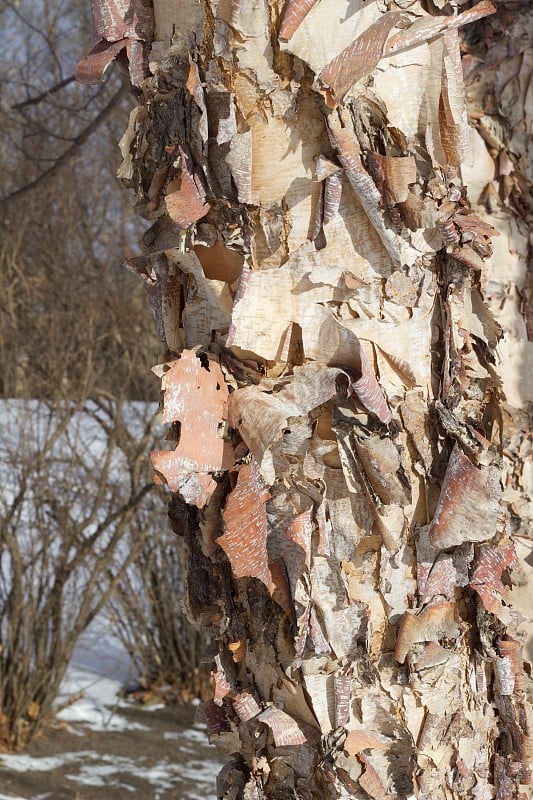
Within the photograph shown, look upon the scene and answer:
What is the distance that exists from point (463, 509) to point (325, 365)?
0.68 ft

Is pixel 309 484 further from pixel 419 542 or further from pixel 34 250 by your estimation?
pixel 34 250

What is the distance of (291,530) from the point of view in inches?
32.5

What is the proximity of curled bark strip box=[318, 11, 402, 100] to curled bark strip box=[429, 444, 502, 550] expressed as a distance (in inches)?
15.4

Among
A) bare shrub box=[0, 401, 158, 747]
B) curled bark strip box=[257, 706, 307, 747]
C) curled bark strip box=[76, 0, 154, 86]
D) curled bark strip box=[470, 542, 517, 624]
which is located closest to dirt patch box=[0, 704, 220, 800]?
bare shrub box=[0, 401, 158, 747]

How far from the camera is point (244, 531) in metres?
0.82

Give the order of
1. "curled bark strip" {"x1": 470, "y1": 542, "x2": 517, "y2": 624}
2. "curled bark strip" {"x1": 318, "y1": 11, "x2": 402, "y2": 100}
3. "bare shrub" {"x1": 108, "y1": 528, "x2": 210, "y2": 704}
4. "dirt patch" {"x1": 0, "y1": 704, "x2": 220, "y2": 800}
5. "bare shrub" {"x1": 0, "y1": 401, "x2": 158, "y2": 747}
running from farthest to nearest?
1. "bare shrub" {"x1": 108, "y1": 528, "x2": 210, "y2": 704}
2. "bare shrub" {"x1": 0, "y1": 401, "x2": 158, "y2": 747}
3. "dirt patch" {"x1": 0, "y1": 704, "x2": 220, "y2": 800}
4. "curled bark strip" {"x1": 470, "y1": 542, "x2": 517, "y2": 624}
5. "curled bark strip" {"x1": 318, "y1": 11, "x2": 402, "y2": 100}

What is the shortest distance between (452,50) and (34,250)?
6.21m

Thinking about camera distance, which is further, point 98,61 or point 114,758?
point 114,758

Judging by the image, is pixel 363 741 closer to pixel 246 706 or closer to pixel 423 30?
pixel 246 706

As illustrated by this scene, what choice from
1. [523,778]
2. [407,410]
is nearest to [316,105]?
[407,410]

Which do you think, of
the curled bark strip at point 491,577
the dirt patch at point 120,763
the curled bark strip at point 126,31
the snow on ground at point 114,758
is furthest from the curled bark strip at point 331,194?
the dirt patch at point 120,763

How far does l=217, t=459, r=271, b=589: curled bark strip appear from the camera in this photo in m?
0.82

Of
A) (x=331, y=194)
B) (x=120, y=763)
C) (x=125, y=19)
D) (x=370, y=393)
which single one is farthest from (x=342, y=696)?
(x=120, y=763)

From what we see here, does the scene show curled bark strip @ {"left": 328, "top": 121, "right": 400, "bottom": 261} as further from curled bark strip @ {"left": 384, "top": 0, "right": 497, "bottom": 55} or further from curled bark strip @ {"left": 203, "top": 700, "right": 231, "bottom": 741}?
curled bark strip @ {"left": 203, "top": 700, "right": 231, "bottom": 741}
